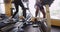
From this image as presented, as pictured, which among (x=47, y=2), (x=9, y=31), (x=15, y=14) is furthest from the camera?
(x=15, y=14)

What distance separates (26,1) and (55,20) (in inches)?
60.6

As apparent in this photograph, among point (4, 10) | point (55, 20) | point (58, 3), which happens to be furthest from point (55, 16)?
point (4, 10)

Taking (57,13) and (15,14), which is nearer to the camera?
(15,14)

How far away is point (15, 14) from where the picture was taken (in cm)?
369

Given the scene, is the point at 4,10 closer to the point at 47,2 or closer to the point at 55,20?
the point at 55,20

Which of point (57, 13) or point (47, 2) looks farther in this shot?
point (57, 13)

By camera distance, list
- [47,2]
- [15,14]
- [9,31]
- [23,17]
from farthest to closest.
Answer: [23,17] < [15,14] < [9,31] < [47,2]

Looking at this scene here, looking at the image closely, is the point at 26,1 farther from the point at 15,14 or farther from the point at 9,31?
the point at 9,31

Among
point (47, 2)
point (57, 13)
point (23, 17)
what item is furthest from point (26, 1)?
point (47, 2)

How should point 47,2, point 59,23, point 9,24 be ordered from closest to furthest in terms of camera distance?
1. point 47,2
2. point 9,24
3. point 59,23

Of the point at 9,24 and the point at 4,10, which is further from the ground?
the point at 4,10

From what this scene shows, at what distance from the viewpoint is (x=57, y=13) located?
4.61 metres

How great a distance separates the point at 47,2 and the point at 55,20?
256 cm

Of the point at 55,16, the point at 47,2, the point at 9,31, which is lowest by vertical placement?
the point at 9,31
